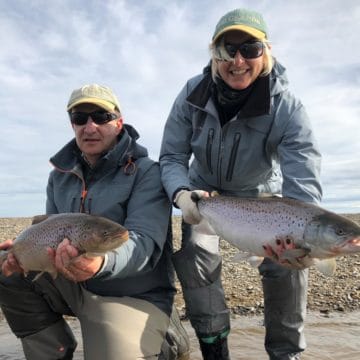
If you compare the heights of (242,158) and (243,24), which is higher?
(243,24)

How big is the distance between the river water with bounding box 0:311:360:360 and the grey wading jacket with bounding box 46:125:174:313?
1.30 meters

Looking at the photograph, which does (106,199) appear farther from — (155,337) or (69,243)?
(155,337)

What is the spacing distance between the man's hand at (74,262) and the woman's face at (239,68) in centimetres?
184

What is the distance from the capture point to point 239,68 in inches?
163

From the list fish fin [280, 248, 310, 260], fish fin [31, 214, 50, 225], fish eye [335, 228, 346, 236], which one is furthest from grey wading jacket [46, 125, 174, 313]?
fish eye [335, 228, 346, 236]

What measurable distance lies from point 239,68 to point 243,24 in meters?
0.36

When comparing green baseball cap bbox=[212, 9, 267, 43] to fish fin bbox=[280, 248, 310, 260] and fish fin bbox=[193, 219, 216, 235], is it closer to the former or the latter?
fish fin bbox=[193, 219, 216, 235]

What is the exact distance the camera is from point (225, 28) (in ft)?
13.5

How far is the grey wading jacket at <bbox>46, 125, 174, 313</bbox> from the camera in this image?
160 inches

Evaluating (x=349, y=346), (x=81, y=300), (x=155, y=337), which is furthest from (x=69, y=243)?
(x=349, y=346)

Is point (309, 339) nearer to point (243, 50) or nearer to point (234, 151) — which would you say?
point (234, 151)

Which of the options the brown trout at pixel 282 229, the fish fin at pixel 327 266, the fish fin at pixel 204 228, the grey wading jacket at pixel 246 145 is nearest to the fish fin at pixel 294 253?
the brown trout at pixel 282 229

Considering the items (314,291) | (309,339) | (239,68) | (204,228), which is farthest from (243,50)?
(314,291)

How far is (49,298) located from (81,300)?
0.37 meters
